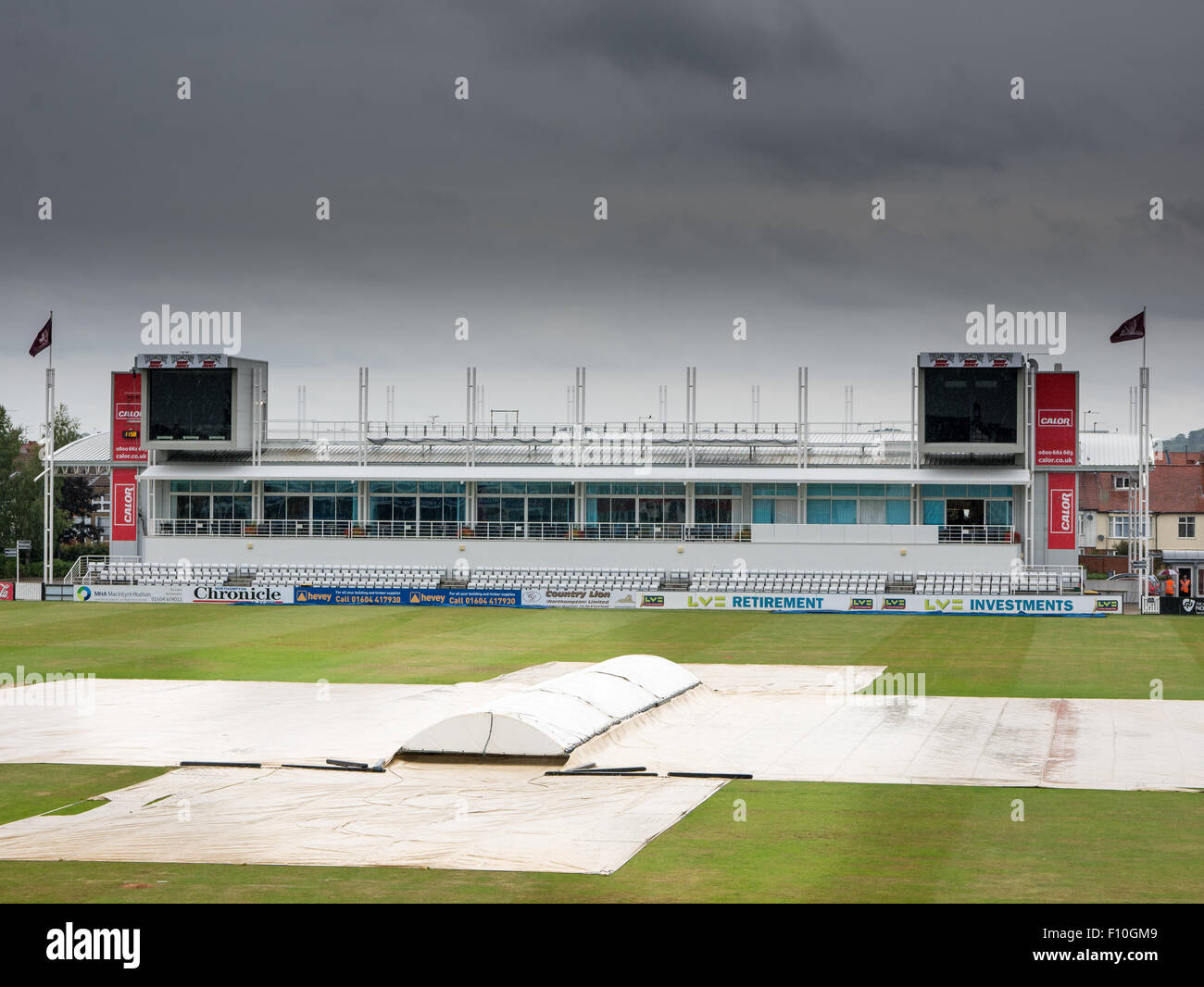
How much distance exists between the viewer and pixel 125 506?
72562mm

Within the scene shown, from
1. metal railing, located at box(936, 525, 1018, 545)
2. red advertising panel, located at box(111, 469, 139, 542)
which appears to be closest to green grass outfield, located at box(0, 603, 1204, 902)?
metal railing, located at box(936, 525, 1018, 545)

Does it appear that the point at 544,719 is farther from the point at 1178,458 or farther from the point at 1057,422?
the point at 1178,458

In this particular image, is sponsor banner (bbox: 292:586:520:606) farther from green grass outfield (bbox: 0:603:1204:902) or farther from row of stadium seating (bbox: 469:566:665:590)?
green grass outfield (bbox: 0:603:1204:902)

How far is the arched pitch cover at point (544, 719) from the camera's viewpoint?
23312mm

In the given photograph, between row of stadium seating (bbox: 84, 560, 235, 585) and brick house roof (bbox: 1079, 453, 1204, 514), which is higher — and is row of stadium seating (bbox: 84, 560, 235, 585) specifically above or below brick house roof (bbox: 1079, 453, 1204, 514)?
below

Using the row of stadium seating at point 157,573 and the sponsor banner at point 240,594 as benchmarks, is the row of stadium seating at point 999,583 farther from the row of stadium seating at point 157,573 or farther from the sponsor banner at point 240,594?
the row of stadium seating at point 157,573

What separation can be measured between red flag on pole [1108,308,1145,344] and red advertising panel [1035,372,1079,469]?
6714 millimetres

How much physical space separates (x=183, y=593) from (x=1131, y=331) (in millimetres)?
42710

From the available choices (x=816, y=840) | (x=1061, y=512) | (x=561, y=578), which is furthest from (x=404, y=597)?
(x=816, y=840)

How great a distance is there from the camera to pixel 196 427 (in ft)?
225

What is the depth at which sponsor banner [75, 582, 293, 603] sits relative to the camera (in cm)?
6212

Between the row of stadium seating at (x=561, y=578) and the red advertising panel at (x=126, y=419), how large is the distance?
2074 cm

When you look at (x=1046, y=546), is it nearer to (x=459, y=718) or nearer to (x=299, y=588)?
(x=299, y=588)

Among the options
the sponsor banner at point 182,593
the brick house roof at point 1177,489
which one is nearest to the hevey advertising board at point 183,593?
the sponsor banner at point 182,593
